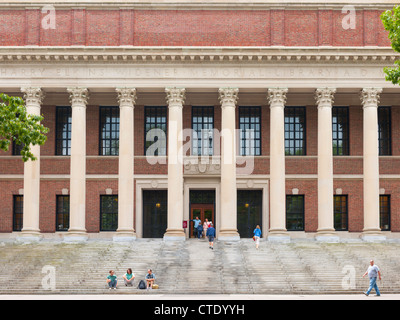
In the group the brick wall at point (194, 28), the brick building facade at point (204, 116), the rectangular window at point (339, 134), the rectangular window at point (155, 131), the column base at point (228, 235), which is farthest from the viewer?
the rectangular window at point (339, 134)

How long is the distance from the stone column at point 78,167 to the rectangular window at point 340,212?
741 inches

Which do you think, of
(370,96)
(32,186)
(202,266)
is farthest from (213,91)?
(202,266)

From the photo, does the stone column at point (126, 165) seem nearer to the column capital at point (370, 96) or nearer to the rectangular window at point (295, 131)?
the rectangular window at point (295, 131)

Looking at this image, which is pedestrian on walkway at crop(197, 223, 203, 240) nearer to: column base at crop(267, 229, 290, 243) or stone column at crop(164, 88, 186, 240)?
stone column at crop(164, 88, 186, 240)

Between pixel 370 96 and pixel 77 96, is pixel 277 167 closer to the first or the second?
pixel 370 96

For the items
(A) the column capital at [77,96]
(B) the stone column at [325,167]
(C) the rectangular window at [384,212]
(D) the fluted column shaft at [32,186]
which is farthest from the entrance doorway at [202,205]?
(C) the rectangular window at [384,212]

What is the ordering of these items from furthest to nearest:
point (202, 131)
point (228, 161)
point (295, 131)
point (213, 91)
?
Answer: point (295, 131) → point (202, 131) → point (213, 91) → point (228, 161)

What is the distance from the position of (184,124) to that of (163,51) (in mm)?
7241

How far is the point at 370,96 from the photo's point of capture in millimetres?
53969

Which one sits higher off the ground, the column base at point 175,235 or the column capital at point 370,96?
the column capital at point 370,96

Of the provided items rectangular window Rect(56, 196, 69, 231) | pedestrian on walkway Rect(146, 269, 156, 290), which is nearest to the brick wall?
rectangular window Rect(56, 196, 69, 231)

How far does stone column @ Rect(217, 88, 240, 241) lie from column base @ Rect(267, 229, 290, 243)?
2414 millimetres

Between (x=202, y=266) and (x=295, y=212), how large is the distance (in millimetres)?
15416

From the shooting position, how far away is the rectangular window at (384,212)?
58125 millimetres
